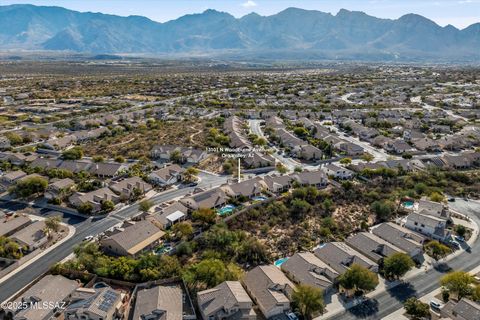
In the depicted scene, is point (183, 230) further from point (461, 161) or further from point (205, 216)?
point (461, 161)

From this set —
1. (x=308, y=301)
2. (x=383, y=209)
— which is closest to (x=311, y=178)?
(x=383, y=209)

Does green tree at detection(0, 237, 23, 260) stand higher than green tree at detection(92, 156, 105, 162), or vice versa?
green tree at detection(92, 156, 105, 162)

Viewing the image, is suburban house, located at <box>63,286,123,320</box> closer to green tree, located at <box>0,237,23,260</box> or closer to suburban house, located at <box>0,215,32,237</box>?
green tree, located at <box>0,237,23,260</box>

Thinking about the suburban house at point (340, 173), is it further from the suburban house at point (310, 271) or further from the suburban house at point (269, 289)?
the suburban house at point (269, 289)

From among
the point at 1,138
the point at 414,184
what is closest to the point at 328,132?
the point at 414,184

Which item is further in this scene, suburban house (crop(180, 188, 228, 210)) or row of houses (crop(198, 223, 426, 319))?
suburban house (crop(180, 188, 228, 210))

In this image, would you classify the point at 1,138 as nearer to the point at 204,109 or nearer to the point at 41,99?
the point at 204,109

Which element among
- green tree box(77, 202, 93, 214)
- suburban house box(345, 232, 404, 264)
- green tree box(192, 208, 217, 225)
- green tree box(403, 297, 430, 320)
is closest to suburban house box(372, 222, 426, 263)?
suburban house box(345, 232, 404, 264)
